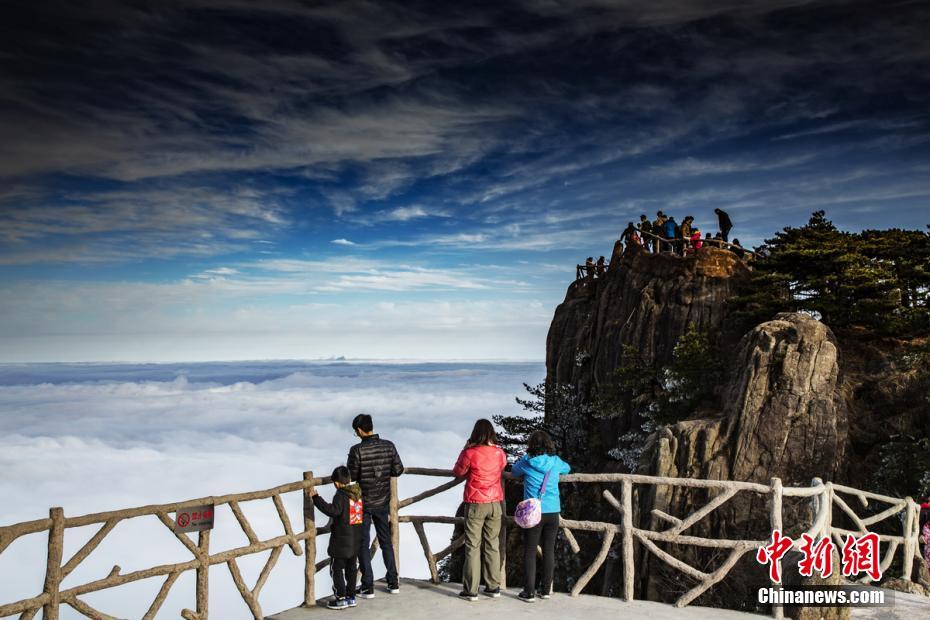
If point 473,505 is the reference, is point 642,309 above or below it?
above

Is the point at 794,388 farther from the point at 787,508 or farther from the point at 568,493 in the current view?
the point at 568,493

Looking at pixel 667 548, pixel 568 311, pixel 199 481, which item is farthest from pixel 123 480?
pixel 667 548

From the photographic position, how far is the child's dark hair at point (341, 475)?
784cm

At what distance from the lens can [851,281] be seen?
21.4m

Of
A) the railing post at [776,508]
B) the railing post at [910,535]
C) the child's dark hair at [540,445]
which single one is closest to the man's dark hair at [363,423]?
the child's dark hair at [540,445]

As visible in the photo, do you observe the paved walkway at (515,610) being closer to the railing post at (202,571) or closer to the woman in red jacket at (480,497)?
the woman in red jacket at (480,497)

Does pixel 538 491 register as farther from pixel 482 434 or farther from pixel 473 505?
pixel 482 434

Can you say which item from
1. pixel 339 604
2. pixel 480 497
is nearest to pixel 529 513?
pixel 480 497

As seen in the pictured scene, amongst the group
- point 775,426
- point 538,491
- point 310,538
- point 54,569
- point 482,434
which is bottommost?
point 310,538

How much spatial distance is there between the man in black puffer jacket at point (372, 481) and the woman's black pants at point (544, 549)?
68.2 inches

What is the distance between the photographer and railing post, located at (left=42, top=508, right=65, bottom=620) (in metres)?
6.33

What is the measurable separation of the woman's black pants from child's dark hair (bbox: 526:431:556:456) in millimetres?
771

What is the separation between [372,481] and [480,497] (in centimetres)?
136
